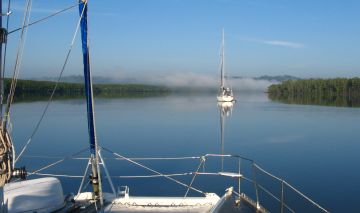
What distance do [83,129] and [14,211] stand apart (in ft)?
107

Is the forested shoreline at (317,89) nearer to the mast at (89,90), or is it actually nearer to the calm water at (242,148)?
the calm water at (242,148)

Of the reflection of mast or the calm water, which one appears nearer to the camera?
the reflection of mast

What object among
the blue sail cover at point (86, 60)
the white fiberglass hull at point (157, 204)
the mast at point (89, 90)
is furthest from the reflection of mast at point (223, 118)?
the blue sail cover at point (86, 60)

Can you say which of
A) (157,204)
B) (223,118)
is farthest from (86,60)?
(223,118)

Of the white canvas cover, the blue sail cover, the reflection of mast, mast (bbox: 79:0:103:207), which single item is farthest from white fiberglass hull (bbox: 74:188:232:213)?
the reflection of mast

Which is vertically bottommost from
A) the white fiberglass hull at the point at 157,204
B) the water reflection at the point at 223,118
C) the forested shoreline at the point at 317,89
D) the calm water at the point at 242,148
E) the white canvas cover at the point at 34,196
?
the calm water at the point at 242,148

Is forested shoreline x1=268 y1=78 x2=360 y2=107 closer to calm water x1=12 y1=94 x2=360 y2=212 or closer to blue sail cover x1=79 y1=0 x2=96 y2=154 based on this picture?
calm water x1=12 y1=94 x2=360 y2=212

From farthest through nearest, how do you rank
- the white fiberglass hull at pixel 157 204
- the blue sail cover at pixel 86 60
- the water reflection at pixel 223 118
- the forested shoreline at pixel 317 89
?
the forested shoreline at pixel 317 89, the water reflection at pixel 223 118, the white fiberglass hull at pixel 157 204, the blue sail cover at pixel 86 60

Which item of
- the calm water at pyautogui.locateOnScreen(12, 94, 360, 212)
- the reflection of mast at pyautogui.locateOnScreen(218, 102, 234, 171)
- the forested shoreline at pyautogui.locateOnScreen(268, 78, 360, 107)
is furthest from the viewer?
the forested shoreline at pyautogui.locateOnScreen(268, 78, 360, 107)

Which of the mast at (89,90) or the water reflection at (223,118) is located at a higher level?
the mast at (89,90)

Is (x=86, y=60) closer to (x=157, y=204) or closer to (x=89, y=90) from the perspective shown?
(x=89, y=90)

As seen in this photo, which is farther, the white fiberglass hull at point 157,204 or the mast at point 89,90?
the white fiberglass hull at point 157,204

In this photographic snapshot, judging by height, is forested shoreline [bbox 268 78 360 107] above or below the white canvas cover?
above

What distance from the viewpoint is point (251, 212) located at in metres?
9.30
